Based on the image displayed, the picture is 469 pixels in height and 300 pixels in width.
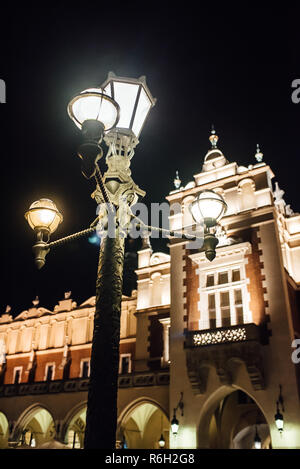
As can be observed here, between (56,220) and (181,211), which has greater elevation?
(181,211)

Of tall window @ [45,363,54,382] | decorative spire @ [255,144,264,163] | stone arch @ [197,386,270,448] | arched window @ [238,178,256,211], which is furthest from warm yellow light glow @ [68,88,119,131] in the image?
tall window @ [45,363,54,382]

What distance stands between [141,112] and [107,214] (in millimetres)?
1563

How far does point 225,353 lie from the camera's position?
50.8ft

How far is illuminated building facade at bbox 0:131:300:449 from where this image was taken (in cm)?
1516

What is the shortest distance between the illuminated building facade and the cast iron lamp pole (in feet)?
35.9

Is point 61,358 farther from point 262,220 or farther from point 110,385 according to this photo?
point 110,385

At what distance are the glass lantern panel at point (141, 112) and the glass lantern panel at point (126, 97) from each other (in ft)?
0.33

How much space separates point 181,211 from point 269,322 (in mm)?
6741

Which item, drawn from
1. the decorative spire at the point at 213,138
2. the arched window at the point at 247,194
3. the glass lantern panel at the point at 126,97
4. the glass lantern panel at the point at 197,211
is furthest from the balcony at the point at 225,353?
the glass lantern panel at the point at 126,97

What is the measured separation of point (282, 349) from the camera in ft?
49.1

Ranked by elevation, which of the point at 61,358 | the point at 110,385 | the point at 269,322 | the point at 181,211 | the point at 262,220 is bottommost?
the point at 110,385

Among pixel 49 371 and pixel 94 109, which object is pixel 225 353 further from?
→ pixel 49 371

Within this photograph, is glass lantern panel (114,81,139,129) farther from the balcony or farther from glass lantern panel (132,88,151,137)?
the balcony

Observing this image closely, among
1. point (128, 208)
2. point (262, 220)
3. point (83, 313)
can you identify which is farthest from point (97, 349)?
point (83, 313)
